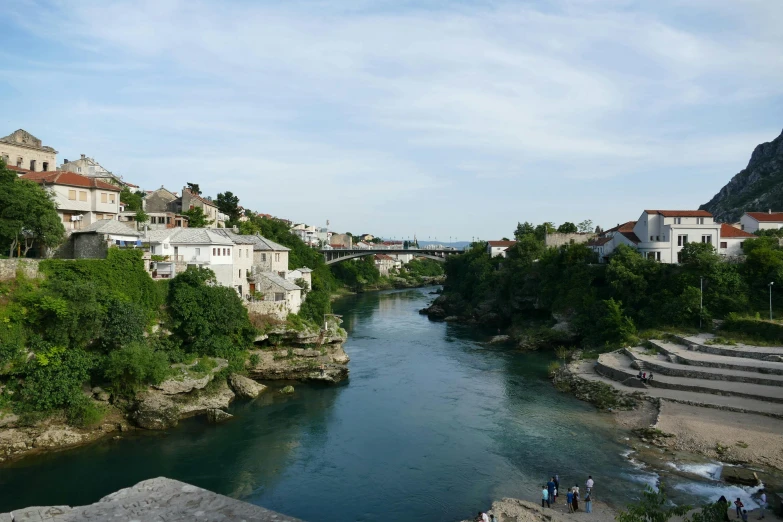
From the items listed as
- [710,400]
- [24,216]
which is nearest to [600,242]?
[710,400]

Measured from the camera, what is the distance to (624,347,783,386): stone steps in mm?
27930

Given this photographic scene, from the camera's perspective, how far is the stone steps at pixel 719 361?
2900cm

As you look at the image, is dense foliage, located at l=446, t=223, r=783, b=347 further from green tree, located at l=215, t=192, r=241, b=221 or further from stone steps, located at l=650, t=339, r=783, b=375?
green tree, located at l=215, t=192, r=241, b=221

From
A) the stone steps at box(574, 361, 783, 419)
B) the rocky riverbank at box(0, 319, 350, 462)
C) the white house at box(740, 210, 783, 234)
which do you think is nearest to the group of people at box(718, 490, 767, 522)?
the stone steps at box(574, 361, 783, 419)

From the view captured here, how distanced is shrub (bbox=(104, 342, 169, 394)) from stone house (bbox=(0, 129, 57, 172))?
99.1ft

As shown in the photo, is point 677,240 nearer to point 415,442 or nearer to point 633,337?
point 633,337

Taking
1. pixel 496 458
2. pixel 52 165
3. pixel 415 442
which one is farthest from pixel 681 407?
pixel 52 165

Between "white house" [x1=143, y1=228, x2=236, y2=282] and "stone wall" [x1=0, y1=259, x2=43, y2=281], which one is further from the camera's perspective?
"white house" [x1=143, y1=228, x2=236, y2=282]

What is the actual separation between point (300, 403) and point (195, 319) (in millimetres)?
7329

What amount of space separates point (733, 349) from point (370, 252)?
5375cm

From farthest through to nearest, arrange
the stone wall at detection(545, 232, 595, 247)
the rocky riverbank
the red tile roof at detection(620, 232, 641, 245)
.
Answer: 1. the stone wall at detection(545, 232, 595, 247)
2. the red tile roof at detection(620, 232, 641, 245)
3. the rocky riverbank

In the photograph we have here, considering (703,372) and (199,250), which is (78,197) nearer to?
(199,250)

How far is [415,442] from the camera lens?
23.6 meters

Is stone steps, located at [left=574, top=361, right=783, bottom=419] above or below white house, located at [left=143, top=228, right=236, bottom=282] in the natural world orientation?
below
